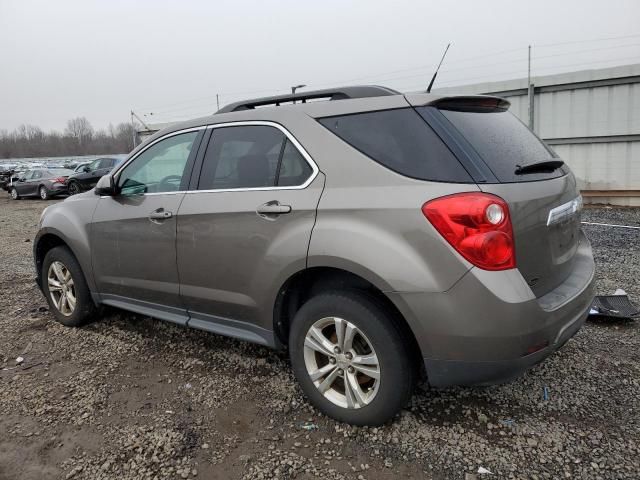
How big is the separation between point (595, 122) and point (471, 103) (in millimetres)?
10732

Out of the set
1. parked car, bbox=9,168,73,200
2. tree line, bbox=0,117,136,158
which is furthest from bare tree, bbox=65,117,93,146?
parked car, bbox=9,168,73,200

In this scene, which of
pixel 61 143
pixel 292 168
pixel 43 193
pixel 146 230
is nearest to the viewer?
pixel 292 168

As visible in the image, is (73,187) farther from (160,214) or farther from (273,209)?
(273,209)

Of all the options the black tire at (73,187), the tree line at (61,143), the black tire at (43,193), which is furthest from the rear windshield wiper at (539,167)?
the tree line at (61,143)

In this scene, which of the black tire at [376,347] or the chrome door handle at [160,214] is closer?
the black tire at [376,347]

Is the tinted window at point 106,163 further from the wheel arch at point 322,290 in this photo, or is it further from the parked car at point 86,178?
the wheel arch at point 322,290

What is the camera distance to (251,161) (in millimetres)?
2996

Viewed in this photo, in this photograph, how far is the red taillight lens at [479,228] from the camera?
2158 mm

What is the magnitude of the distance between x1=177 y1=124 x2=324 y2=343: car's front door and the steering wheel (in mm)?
204

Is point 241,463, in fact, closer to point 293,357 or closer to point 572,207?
point 293,357

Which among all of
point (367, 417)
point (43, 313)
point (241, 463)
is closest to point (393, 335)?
point (367, 417)

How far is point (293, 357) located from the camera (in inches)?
110

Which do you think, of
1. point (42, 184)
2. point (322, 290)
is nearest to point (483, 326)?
point (322, 290)

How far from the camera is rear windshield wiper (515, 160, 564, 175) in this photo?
244 cm
